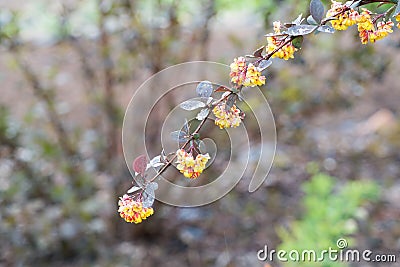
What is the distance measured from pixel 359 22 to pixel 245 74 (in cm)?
14

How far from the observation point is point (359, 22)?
59 centimetres

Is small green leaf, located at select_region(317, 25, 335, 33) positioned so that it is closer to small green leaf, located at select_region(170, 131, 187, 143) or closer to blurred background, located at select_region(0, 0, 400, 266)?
small green leaf, located at select_region(170, 131, 187, 143)

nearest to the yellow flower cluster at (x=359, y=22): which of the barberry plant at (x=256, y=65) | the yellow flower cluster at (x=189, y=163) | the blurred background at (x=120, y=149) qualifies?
the barberry plant at (x=256, y=65)

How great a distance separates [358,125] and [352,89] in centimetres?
93

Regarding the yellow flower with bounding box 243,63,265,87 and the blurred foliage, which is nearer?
the yellow flower with bounding box 243,63,265,87

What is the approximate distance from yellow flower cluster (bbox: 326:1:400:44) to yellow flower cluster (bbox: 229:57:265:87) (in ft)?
0.35

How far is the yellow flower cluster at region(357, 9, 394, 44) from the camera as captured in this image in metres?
0.58

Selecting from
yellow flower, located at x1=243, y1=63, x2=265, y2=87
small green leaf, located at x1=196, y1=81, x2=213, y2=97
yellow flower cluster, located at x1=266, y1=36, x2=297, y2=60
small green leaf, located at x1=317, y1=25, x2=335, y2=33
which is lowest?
yellow flower, located at x1=243, y1=63, x2=265, y2=87

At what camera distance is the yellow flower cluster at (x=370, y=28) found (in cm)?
58

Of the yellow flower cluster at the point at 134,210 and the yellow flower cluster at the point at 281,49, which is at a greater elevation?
the yellow flower cluster at the point at 281,49

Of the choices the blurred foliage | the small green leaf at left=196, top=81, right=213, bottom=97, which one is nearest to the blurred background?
the blurred foliage

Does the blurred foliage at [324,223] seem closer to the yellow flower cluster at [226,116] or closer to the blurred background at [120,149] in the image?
the blurred background at [120,149]

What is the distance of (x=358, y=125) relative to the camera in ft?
8.86

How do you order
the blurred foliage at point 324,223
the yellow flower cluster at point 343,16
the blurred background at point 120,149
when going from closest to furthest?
the yellow flower cluster at point 343,16, the blurred foliage at point 324,223, the blurred background at point 120,149
